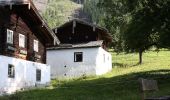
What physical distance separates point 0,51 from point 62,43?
24.5m

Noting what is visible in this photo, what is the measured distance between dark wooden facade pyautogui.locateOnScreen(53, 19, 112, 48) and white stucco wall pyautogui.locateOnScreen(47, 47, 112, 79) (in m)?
2.58

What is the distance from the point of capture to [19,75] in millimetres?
36625

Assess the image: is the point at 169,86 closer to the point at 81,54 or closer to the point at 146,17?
the point at 146,17

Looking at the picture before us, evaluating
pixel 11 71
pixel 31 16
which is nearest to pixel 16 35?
pixel 31 16

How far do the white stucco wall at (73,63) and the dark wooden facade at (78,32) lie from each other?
2.58 metres

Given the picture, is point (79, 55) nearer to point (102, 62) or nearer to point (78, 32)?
point (102, 62)

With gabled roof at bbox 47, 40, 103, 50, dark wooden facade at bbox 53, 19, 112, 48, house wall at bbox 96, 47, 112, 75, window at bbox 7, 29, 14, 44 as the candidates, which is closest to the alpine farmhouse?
window at bbox 7, 29, 14, 44

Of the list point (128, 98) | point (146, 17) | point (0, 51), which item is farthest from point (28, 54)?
point (128, 98)

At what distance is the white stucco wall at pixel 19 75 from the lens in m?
33.7

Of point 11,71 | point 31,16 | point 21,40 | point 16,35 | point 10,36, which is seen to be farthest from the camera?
point 31,16

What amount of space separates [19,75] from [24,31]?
14.4 feet

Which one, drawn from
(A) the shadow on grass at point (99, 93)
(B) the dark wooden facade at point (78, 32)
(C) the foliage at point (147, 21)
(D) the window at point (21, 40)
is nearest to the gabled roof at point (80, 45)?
(B) the dark wooden facade at point (78, 32)

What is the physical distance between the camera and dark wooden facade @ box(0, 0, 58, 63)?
115ft

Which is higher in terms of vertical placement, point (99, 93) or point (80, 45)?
point (80, 45)
